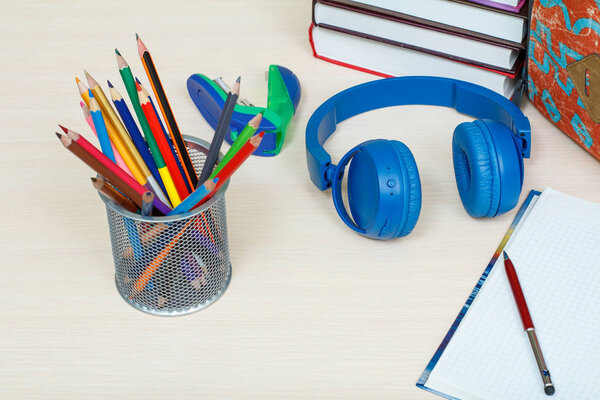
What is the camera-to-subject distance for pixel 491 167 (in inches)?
31.4

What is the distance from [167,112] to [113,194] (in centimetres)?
9

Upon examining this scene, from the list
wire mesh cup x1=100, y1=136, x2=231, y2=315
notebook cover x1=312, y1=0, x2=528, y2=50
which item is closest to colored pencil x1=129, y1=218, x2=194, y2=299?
wire mesh cup x1=100, y1=136, x2=231, y2=315

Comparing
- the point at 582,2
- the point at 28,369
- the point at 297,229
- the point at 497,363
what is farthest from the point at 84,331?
the point at 582,2

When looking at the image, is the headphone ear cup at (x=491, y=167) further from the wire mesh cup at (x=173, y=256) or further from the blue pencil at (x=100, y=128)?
the blue pencil at (x=100, y=128)

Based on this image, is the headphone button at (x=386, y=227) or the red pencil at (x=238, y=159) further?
the headphone button at (x=386, y=227)

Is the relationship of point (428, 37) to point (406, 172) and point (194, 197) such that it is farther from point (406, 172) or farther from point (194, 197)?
point (194, 197)

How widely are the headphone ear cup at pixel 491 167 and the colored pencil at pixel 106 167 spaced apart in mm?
320

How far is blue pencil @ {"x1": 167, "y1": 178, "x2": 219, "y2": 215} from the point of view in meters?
0.65

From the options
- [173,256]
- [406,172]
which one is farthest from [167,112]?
[406,172]

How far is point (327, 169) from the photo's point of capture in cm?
85

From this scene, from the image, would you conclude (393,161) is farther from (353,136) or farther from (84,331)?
(84,331)

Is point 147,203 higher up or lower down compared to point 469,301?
higher up

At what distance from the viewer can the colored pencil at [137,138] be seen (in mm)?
698

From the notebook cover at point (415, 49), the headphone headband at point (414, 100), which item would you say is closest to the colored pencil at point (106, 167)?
the headphone headband at point (414, 100)
